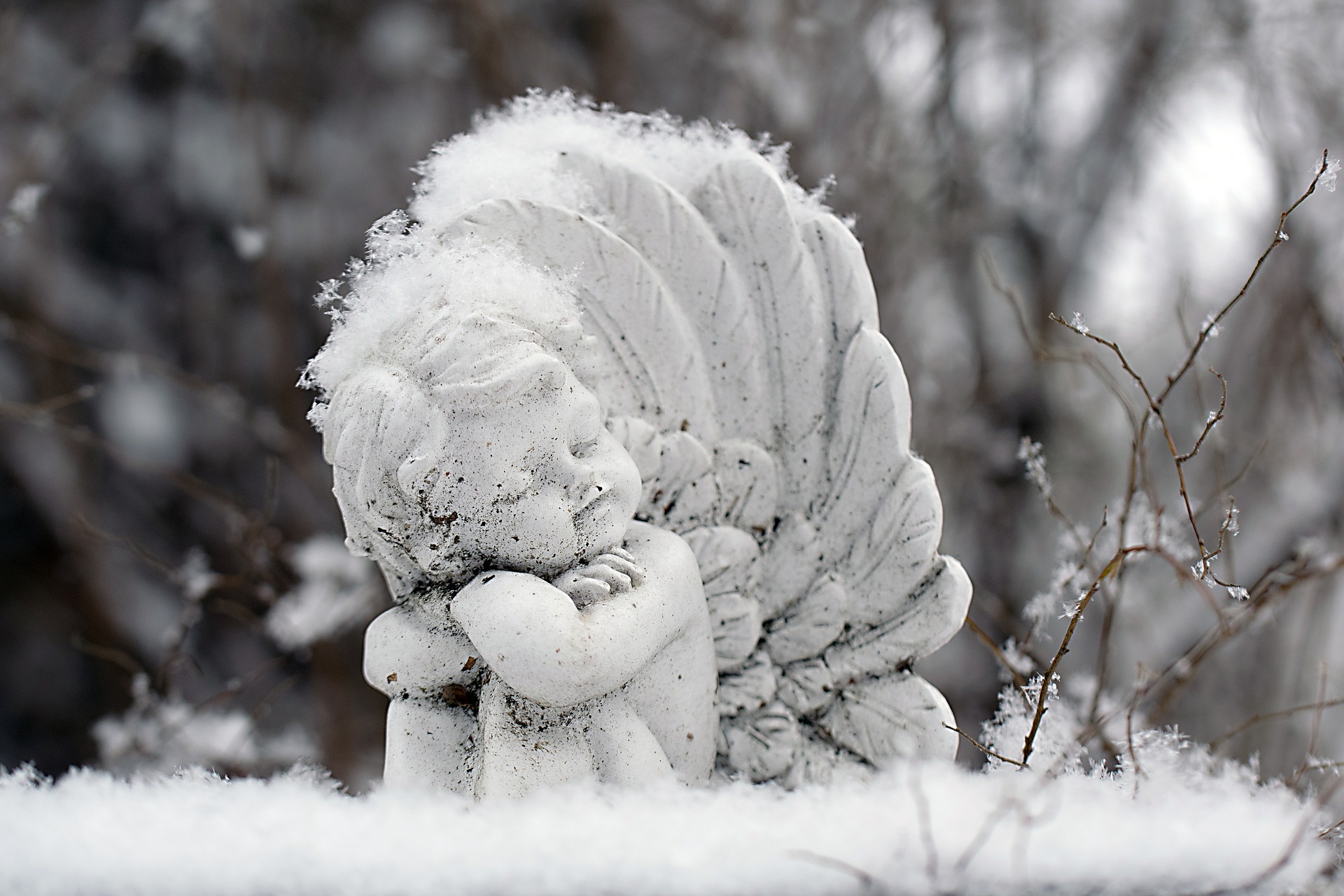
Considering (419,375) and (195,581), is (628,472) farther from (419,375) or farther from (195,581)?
(195,581)

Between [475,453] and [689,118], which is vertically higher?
[689,118]

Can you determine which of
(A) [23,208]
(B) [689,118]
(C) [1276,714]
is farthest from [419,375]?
(B) [689,118]

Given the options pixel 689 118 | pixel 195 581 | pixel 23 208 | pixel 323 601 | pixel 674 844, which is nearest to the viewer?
pixel 674 844

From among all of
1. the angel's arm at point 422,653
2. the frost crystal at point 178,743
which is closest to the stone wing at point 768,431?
the angel's arm at point 422,653

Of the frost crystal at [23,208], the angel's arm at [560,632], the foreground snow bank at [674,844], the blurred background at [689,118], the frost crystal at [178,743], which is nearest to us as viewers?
the foreground snow bank at [674,844]

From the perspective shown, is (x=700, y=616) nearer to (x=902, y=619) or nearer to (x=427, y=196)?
(x=902, y=619)

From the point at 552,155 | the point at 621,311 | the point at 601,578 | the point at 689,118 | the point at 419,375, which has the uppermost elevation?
the point at 689,118

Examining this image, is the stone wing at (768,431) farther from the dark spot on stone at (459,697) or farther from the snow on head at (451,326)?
the dark spot on stone at (459,697)
